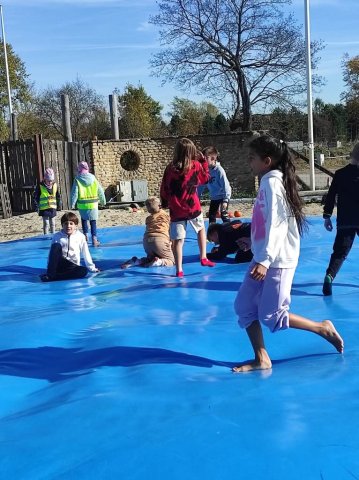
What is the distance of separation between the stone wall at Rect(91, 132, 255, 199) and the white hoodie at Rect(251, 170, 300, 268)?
58.0ft

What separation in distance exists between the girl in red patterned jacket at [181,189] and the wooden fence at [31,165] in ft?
41.9

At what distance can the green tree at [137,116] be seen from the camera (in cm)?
4216

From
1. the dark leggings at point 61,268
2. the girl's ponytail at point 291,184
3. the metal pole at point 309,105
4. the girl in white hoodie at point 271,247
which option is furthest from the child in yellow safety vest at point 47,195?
the metal pole at point 309,105

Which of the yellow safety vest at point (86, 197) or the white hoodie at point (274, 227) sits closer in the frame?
the white hoodie at point (274, 227)

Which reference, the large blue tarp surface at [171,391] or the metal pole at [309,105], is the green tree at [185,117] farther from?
the large blue tarp surface at [171,391]

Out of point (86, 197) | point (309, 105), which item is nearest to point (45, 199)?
point (86, 197)

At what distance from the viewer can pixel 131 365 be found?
3.48m

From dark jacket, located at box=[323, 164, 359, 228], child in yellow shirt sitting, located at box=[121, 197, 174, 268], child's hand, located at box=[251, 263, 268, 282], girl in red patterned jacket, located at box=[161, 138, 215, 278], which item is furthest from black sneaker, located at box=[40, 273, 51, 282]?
child's hand, located at box=[251, 263, 268, 282]

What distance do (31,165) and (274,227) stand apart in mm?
16962

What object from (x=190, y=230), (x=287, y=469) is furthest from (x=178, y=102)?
(x=287, y=469)

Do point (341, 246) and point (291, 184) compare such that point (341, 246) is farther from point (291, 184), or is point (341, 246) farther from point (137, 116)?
point (137, 116)

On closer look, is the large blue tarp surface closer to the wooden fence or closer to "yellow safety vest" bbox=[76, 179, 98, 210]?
"yellow safety vest" bbox=[76, 179, 98, 210]

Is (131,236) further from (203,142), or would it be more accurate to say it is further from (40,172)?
(203,142)

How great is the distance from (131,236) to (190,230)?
40.9 inches
